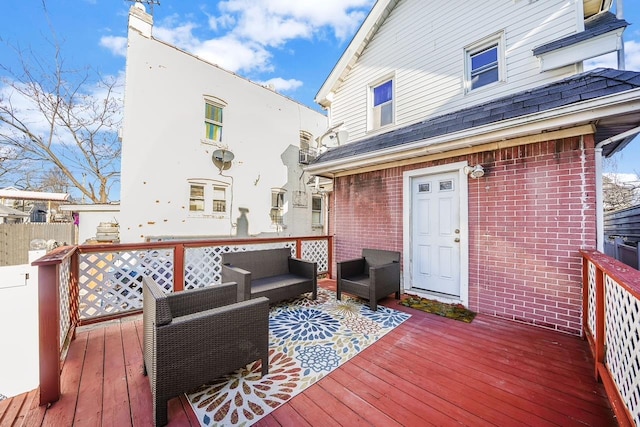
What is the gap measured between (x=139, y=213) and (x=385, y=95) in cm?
752

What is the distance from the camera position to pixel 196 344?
185 centimetres

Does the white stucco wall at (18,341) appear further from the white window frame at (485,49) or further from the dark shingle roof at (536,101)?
the white window frame at (485,49)

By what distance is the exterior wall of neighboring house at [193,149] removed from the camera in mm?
7418

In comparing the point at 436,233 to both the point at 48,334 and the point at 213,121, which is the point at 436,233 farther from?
the point at 213,121

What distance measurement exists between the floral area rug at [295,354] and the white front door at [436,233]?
1.09m

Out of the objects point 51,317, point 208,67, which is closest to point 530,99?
point 51,317

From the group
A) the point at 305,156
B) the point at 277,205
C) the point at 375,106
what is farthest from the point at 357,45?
the point at 277,205

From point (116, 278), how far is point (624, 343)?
5261mm

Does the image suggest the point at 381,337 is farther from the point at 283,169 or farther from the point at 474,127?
the point at 283,169

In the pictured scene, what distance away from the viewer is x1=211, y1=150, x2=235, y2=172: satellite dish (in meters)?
8.77

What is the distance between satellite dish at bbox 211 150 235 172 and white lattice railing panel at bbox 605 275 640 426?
9.25 metres

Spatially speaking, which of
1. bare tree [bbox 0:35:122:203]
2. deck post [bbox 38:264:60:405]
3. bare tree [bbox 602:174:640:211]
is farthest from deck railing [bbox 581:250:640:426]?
bare tree [bbox 0:35:122:203]

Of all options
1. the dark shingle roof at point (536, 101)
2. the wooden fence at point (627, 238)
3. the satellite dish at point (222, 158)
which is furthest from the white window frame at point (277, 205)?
the wooden fence at point (627, 238)

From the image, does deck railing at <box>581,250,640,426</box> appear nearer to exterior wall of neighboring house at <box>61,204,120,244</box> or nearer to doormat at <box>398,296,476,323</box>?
doormat at <box>398,296,476,323</box>
